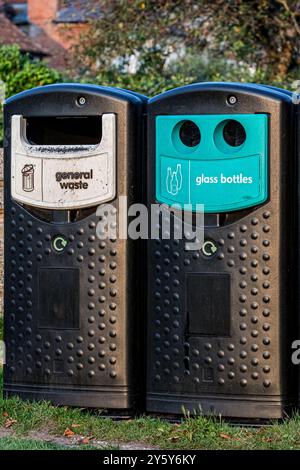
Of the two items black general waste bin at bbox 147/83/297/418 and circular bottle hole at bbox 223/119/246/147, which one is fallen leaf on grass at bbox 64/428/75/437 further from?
circular bottle hole at bbox 223/119/246/147

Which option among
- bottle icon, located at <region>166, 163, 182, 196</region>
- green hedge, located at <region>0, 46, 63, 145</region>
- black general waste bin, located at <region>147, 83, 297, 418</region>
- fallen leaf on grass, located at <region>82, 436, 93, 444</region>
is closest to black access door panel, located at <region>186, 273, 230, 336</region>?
black general waste bin, located at <region>147, 83, 297, 418</region>

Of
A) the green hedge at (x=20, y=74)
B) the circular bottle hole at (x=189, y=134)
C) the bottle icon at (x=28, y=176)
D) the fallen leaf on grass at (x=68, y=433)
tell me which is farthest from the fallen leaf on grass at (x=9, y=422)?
the green hedge at (x=20, y=74)

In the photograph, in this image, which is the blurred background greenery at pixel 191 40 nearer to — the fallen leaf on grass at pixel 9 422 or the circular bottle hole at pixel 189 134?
the circular bottle hole at pixel 189 134

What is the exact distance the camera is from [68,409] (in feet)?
16.9

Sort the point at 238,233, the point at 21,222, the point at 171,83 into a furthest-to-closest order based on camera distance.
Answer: the point at 171,83, the point at 21,222, the point at 238,233

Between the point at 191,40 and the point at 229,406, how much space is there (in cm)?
1009

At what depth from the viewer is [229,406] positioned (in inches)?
193

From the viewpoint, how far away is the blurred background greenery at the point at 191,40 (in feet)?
45.2

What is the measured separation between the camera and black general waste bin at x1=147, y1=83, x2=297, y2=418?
15.9 ft

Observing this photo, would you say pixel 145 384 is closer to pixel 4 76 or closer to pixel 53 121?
pixel 53 121
